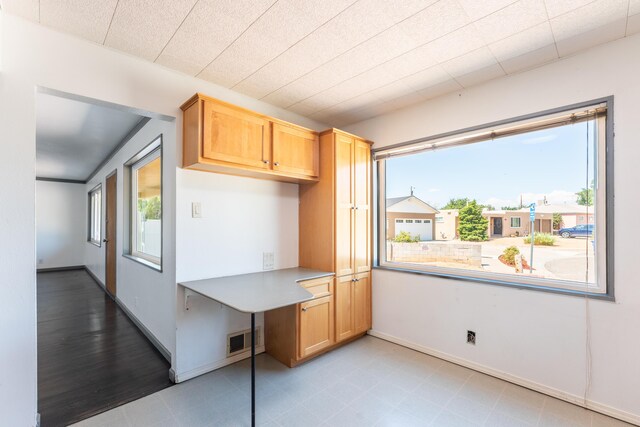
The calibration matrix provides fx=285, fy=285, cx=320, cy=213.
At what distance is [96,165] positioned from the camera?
223 inches

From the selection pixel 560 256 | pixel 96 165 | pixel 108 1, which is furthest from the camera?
pixel 96 165

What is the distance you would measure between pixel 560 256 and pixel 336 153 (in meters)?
2.04

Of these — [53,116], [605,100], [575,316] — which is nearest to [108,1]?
[53,116]

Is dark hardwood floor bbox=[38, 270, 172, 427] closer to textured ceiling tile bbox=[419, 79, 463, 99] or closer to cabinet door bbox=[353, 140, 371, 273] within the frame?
cabinet door bbox=[353, 140, 371, 273]

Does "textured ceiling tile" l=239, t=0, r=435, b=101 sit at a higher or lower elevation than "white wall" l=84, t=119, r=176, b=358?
higher

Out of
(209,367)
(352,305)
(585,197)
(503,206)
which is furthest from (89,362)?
(585,197)

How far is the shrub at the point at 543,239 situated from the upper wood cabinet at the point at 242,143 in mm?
2001

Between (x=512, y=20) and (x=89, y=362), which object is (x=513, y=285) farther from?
(x=89, y=362)

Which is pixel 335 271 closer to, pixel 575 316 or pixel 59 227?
pixel 575 316

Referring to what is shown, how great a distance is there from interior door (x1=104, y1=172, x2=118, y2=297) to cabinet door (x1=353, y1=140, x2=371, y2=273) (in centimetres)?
379

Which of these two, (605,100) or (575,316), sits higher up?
(605,100)

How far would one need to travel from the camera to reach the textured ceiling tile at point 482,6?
1.57m

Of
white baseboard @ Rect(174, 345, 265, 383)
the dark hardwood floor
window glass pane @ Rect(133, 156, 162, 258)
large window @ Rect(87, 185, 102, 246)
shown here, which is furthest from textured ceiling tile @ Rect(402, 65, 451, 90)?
large window @ Rect(87, 185, 102, 246)

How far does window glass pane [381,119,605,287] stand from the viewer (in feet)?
6.95
